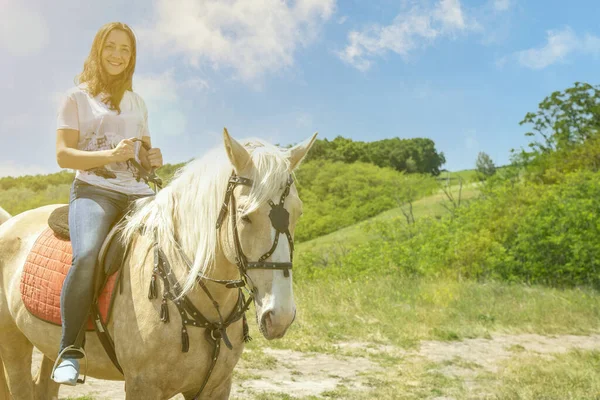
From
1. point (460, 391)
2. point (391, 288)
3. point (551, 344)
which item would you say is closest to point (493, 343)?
point (551, 344)

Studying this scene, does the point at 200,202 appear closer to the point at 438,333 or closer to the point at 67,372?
the point at 67,372

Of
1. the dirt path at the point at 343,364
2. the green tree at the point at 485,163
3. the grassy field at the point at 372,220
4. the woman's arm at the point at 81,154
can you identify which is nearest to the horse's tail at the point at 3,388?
the woman's arm at the point at 81,154

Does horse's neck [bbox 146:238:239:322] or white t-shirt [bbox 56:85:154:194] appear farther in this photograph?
white t-shirt [bbox 56:85:154:194]

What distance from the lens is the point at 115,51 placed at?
129 inches

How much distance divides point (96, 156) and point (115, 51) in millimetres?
763

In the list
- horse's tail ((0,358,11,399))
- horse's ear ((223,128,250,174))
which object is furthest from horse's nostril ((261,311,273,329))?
horse's tail ((0,358,11,399))

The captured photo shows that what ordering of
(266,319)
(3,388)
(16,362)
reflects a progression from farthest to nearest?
1. (3,388)
2. (16,362)
3. (266,319)

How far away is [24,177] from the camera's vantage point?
33.6 metres

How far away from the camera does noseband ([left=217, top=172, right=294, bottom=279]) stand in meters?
2.34

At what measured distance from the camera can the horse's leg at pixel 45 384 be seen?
386cm

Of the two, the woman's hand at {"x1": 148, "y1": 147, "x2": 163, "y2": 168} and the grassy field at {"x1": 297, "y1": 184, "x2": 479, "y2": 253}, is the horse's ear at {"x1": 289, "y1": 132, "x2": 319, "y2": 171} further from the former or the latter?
the grassy field at {"x1": 297, "y1": 184, "x2": 479, "y2": 253}

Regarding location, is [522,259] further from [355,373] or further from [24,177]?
[24,177]

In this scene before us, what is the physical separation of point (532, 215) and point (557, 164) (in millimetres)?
21368

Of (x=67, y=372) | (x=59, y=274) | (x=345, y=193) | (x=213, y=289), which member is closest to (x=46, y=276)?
(x=59, y=274)
